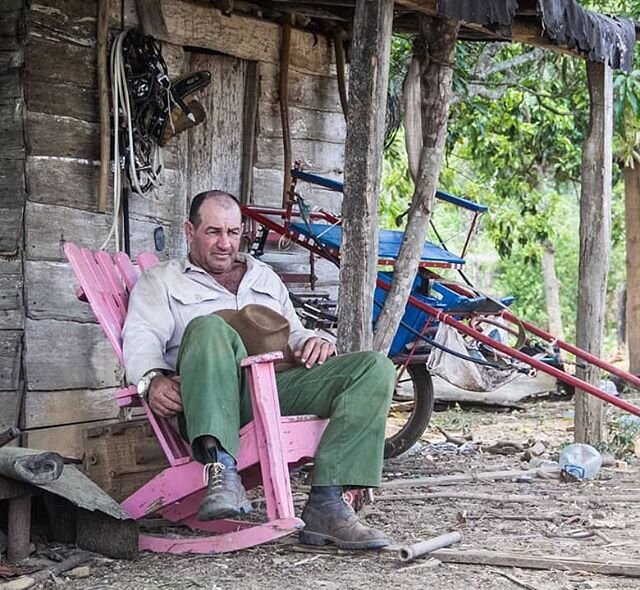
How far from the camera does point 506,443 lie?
7344 mm

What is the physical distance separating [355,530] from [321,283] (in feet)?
11.2

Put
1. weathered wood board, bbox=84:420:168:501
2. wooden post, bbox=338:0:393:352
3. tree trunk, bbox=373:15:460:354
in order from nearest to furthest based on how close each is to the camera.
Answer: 1. weathered wood board, bbox=84:420:168:501
2. wooden post, bbox=338:0:393:352
3. tree trunk, bbox=373:15:460:354

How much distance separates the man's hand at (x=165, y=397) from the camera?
4.10 meters

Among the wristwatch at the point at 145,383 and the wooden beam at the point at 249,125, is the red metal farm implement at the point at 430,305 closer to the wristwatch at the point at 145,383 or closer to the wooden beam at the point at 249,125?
the wooden beam at the point at 249,125

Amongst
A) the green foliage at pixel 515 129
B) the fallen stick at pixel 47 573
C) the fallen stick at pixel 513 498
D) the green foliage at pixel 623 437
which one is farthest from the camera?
the green foliage at pixel 515 129

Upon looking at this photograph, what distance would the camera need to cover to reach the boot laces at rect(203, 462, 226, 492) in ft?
12.8

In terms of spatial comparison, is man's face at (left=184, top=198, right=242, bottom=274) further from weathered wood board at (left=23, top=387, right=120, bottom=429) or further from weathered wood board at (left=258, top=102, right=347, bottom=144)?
weathered wood board at (left=258, top=102, right=347, bottom=144)

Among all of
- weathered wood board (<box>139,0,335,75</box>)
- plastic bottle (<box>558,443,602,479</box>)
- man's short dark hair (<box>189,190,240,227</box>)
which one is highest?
weathered wood board (<box>139,0,335,75</box>)

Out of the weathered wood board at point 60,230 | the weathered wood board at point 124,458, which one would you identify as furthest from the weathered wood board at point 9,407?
the weathered wood board at point 124,458

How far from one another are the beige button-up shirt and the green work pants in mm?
239

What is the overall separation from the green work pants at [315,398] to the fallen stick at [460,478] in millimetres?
1614

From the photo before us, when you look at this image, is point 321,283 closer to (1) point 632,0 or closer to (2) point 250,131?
(2) point 250,131

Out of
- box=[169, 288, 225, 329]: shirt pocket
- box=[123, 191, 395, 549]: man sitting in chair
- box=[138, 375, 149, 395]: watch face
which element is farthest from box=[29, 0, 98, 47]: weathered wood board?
box=[138, 375, 149, 395]: watch face

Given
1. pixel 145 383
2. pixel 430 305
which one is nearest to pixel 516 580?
pixel 145 383
